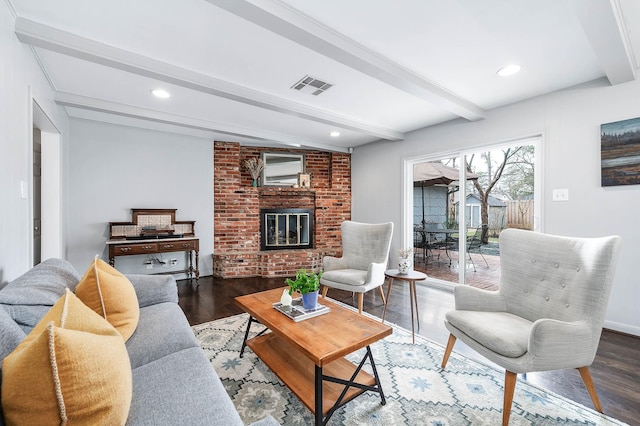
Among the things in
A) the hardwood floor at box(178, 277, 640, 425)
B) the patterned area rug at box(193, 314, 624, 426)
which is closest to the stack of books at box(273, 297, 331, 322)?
the patterned area rug at box(193, 314, 624, 426)

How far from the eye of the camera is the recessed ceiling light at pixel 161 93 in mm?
2882

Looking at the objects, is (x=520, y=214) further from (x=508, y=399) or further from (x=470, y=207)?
(x=508, y=399)

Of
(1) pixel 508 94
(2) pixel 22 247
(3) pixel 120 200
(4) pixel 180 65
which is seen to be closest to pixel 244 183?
(3) pixel 120 200

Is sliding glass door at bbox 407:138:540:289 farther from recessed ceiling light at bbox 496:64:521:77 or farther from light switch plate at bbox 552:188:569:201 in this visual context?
recessed ceiling light at bbox 496:64:521:77

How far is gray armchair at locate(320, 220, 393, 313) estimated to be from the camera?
2.95m

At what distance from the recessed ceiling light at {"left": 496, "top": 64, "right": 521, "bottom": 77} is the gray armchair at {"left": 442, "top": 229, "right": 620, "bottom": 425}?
1428 millimetres

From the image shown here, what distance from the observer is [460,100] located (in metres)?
3.10

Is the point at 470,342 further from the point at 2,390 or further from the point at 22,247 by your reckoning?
the point at 22,247

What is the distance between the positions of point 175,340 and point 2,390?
2.62 ft

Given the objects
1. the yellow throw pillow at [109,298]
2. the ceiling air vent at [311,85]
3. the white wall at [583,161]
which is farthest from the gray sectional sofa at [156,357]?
the white wall at [583,161]

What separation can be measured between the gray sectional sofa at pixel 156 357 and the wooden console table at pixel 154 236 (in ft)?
6.94

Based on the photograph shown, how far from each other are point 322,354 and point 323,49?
6.37 feet

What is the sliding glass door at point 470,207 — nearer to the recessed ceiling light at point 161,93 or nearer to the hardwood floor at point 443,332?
the hardwood floor at point 443,332

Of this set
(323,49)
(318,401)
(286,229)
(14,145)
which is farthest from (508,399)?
(286,229)
